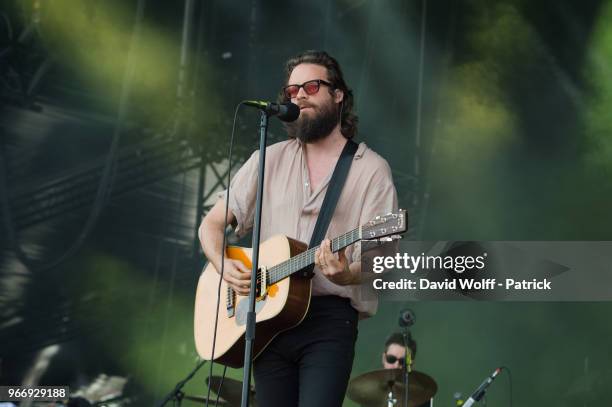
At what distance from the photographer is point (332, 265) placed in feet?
10.0

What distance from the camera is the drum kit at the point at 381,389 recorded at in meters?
6.03

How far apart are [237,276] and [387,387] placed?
2.99 metres

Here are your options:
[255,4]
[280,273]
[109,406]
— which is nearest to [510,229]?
[255,4]

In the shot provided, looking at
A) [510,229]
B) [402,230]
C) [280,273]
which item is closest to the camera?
[402,230]

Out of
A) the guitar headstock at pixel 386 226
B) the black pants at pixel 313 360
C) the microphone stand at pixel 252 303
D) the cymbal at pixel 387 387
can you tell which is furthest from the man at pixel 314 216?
the cymbal at pixel 387 387

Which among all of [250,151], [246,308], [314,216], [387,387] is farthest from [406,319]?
[250,151]

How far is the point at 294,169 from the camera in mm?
3492

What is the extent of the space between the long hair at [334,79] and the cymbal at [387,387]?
2.86 meters

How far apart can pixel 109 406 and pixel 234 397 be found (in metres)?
2.10

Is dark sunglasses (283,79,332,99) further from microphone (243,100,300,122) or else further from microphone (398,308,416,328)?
microphone (398,308,416,328)

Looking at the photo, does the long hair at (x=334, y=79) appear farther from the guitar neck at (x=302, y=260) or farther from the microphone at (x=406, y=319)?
the microphone at (x=406, y=319)

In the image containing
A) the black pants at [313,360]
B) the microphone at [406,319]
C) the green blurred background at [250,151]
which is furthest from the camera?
the green blurred background at [250,151]

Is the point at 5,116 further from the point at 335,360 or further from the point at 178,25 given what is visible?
the point at 335,360

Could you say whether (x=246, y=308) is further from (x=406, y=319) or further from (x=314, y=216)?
(x=406, y=319)
